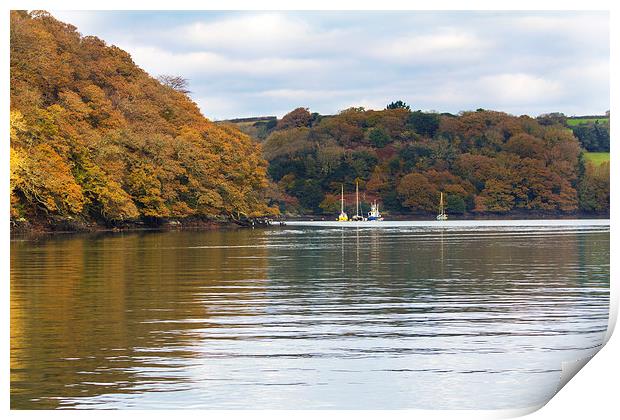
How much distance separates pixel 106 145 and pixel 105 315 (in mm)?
45034

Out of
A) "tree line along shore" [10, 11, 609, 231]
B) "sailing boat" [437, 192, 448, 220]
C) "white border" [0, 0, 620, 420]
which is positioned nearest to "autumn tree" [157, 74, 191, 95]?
"tree line along shore" [10, 11, 609, 231]

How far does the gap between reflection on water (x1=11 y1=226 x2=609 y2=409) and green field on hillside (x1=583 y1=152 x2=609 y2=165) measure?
78.7m

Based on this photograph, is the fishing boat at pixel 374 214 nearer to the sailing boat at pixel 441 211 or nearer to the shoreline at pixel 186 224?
the shoreline at pixel 186 224

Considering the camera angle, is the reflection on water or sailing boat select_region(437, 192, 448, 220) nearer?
the reflection on water

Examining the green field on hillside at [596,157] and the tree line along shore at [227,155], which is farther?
the green field on hillside at [596,157]

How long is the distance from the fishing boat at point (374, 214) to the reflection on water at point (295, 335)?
300ft

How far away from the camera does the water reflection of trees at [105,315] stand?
1120 centimetres

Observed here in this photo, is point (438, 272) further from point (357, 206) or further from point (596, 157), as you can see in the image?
point (357, 206)

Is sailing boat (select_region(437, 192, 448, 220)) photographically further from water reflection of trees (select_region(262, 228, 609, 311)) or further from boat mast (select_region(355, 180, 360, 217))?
water reflection of trees (select_region(262, 228, 609, 311))

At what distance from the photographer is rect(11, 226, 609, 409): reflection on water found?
10.8 metres

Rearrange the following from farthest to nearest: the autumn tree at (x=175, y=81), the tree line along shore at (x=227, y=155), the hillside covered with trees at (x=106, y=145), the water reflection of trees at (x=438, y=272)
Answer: the autumn tree at (x=175, y=81)
the tree line along shore at (x=227, y=155)
the hillside covered with trees at (x=106, y=145)
the water reflection of trees at (x=438, y=272)

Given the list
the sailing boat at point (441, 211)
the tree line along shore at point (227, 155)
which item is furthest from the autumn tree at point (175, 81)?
the sailing boat at point (441, 211)
